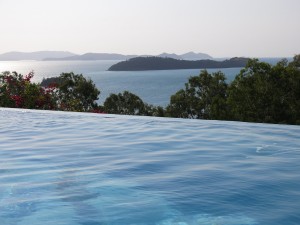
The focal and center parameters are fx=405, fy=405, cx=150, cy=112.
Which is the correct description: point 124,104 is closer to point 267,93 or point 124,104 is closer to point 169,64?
point 267,93

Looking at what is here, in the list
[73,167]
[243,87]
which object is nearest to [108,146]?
[73,167]

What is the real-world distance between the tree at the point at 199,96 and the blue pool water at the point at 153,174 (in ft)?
75.3

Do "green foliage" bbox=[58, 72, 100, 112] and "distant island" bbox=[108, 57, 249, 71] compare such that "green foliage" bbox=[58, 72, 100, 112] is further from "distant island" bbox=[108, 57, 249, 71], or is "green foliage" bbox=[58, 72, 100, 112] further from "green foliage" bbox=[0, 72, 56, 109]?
"distant island" bbox=[108, 57, 249, 71]

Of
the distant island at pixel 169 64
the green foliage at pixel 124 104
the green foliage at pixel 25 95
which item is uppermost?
the distant island at pixel 169 64

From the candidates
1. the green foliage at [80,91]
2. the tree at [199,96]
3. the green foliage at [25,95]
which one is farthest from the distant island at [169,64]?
the green foliage at [25,95]

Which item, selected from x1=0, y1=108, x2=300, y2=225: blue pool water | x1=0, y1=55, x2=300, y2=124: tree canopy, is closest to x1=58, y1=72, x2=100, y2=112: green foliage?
x1=0, y1=55, x2=300, y2=124: tree canopy

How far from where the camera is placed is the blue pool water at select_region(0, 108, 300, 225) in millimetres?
3758

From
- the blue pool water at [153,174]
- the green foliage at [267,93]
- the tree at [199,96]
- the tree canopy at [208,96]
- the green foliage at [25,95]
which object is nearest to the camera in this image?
the blue pool water at [153,174]

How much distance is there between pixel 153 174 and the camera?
489 centimetres

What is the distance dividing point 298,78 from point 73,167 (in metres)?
20.1

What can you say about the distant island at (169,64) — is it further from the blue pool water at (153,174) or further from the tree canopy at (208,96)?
the blue pool water at (153,174)

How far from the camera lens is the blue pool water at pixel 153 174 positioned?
376cm

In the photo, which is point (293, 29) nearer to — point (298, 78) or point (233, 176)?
point (298, 78)

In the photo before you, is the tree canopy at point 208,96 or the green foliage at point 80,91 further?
the green foliage at point 80,91
